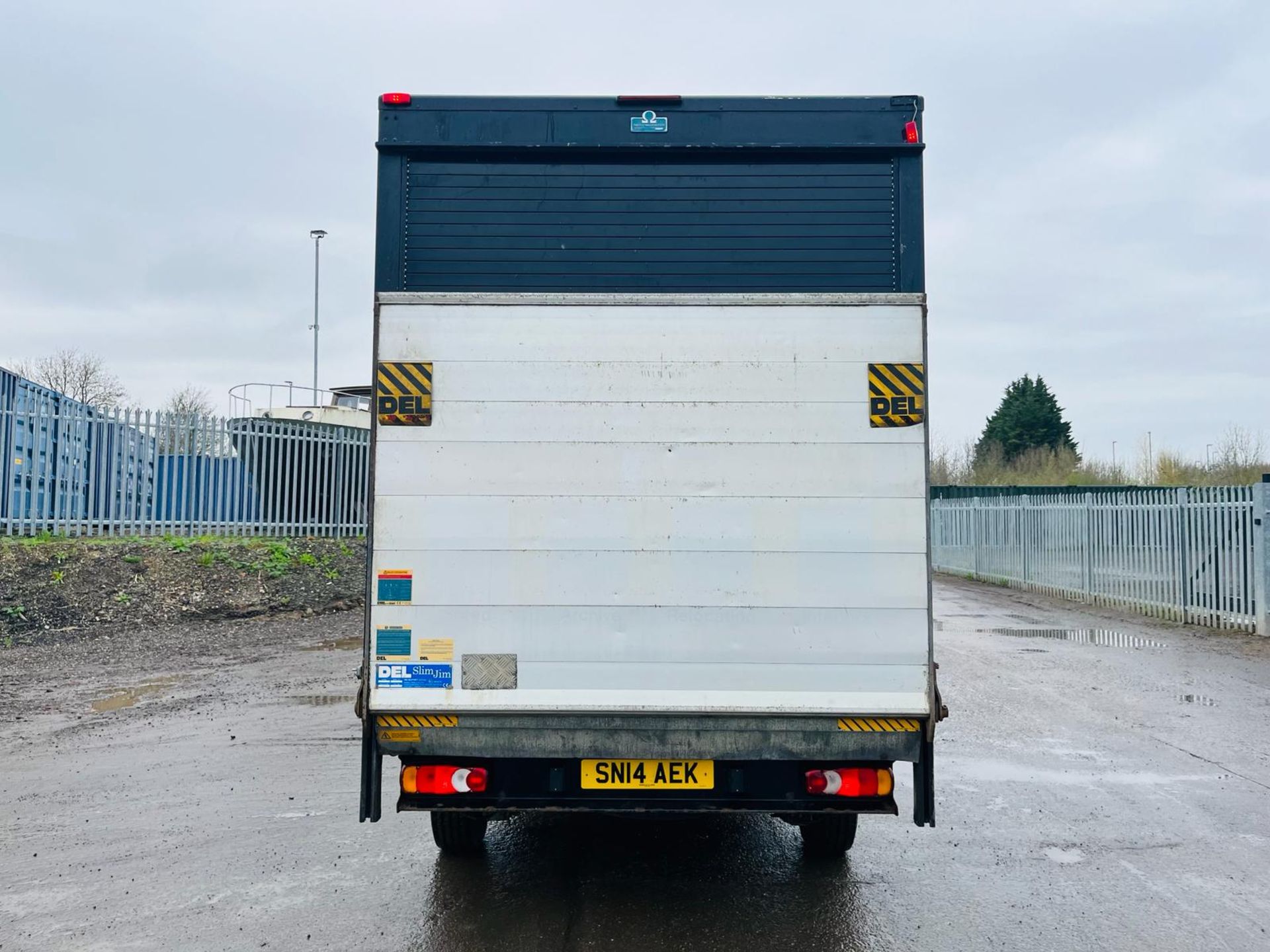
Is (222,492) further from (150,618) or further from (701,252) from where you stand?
(701,252)

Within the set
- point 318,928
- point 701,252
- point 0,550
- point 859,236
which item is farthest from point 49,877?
point 0,550

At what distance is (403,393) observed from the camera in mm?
4168

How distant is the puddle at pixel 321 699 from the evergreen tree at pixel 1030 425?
58608 mm

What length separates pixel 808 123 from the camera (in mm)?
4535

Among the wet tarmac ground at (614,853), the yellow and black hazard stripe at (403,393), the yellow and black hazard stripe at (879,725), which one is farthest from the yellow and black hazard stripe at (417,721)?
the yellow and black hazard stripe at (879,725)

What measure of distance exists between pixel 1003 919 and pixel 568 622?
7.58 feet

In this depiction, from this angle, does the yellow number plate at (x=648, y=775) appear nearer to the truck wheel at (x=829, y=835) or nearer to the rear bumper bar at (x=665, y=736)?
the rear bumper bar at (x=665, y=736)

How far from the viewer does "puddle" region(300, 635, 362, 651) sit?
12.4 meters

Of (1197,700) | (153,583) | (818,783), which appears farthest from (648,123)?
(153,583)

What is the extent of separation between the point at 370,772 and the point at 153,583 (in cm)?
1122

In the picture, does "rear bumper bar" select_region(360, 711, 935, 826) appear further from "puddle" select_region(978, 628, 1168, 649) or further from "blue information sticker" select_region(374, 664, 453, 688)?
"puddle" select_region(978, 628, 1168, 649)

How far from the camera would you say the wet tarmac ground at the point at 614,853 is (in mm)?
4258

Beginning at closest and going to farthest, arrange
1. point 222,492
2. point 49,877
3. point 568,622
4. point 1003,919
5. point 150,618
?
point 568,622, point 1003,919, point 49,877, point 150,618, point 222,492

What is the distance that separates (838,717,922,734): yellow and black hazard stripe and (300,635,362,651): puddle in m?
9.12
